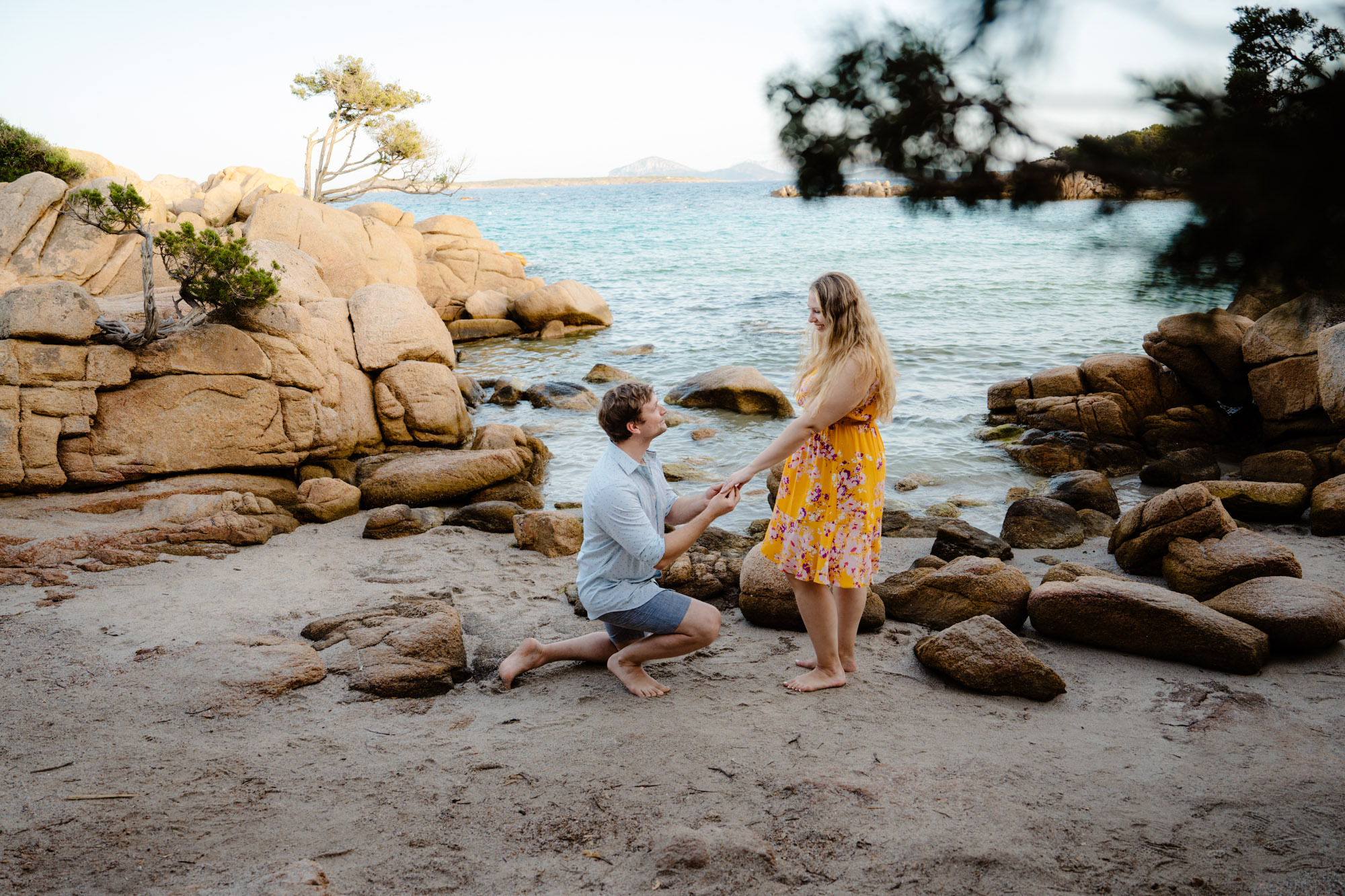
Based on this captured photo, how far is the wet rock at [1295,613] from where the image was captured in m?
4.59

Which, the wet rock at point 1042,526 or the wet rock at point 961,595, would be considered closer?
the wet rock at point 961,595

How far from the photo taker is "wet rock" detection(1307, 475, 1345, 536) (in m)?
A: 6.70

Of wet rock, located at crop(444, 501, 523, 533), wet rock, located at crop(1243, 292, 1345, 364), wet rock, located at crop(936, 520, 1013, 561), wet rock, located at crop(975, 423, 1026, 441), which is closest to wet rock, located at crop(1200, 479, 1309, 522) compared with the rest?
wet rock, located at crop(936, 520, 1013, 561)

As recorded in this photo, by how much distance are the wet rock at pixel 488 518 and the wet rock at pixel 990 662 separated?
14.3 feet

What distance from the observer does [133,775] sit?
11.3 ft

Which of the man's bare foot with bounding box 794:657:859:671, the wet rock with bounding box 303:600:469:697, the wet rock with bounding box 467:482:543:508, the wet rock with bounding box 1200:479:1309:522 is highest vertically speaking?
the wet rock with bounding box 1200:479:1309:522

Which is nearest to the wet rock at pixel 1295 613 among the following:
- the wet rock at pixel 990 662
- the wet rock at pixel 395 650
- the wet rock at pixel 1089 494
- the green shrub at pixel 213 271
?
the wet rock at pixel 990 662

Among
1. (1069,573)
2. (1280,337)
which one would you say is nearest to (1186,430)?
(1280,337)

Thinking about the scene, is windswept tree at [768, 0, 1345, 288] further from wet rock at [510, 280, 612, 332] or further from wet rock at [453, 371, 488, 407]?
wet rock at [510, 280, 612, 332]

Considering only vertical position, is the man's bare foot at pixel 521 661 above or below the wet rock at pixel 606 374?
below

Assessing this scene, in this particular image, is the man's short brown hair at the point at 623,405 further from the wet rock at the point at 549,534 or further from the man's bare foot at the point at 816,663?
the wet rock at the point at 549,534

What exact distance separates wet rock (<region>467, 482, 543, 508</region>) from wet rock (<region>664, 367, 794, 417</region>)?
4910 mm

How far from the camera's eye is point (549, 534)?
7.21m

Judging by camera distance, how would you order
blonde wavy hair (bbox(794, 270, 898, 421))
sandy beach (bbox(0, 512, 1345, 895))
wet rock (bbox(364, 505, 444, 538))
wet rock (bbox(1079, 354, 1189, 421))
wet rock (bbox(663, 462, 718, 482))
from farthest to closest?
wet rock (bbox(1079, 354, 1189, 421)), wet rock (bbox(663, 462, 718, 482)), wet rock (bbox(364, 505, 444, 538)), blonde wavy hair (bbox(794, 270, 898, 421)), sandy beach (bbox(0, 512, 1345, 895))
